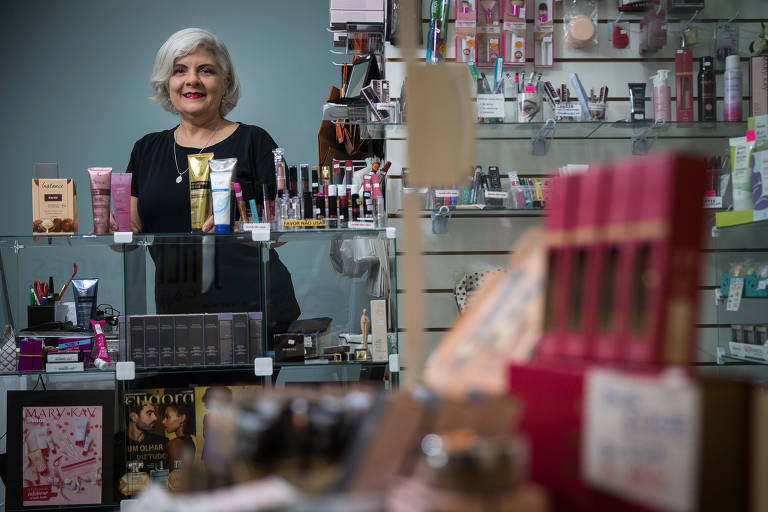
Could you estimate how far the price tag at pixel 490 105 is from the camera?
3006 millimetres

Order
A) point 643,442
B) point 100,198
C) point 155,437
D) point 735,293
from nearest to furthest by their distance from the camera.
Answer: point 643,442 → point 155,437 → point 100,198 → point 735,293

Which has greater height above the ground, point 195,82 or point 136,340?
point 195,82

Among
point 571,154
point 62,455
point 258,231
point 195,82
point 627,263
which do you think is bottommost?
point 62,455

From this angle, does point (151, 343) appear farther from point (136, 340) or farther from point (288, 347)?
point (288, 347)

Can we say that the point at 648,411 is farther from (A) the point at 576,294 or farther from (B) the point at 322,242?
(B) the point at 322,242

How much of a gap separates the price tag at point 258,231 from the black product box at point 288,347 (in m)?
0.34

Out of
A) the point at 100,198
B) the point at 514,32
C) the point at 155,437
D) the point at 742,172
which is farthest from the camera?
the point at 514,32

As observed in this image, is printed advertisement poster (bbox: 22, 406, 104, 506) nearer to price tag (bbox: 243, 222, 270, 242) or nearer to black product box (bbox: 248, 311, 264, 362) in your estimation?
black product box (bbox: 248, 311, 264, 362)

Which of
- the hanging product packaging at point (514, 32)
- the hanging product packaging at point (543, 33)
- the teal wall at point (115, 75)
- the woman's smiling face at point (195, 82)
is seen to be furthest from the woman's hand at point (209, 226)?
the teal wall at point (115, 75)

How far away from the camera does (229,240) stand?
2.48 metres

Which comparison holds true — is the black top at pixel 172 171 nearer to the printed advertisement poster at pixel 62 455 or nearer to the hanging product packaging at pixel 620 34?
the printed advertisement poster at pixel 62 455

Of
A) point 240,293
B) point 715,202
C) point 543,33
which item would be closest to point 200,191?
point 240,293

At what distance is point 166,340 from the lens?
242 centimetres

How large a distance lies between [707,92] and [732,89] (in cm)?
10
